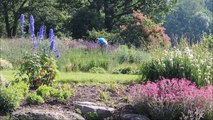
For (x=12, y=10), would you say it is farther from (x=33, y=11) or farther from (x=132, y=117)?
(x=132, y=117)

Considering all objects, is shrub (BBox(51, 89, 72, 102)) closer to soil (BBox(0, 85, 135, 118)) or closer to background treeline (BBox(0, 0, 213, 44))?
soil (BBox(0, 85, 135, 118))

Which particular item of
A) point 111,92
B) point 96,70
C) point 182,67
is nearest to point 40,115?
point 111,92

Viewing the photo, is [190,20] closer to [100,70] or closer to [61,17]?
[61,17]

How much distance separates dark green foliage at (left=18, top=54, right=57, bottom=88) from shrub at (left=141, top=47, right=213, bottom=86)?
8.16 ft

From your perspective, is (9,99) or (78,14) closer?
(9,99)

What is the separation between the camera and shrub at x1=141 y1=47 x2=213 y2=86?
30.1 feet

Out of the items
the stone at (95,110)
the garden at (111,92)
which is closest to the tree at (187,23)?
the garden at (111,92)

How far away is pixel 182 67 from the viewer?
947 cm

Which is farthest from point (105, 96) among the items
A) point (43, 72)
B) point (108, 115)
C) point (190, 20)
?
point (190, 20)

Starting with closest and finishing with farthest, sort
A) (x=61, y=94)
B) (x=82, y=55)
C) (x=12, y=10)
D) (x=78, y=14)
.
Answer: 1. (x=61, y=94)
2. (x=82, y=55)
3. (x=78, y=14)
4. (x=12, y=10)

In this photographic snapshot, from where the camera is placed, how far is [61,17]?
3306cm

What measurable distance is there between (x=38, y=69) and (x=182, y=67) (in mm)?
3202

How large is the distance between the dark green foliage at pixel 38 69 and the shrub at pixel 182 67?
249 cm

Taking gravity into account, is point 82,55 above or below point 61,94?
above
